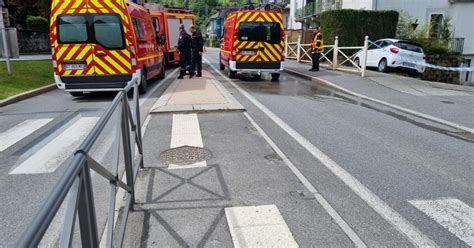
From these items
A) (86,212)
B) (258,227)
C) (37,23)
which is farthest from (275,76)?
(37,23)

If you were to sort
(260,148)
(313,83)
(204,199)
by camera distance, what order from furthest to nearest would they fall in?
(313,83) → (260,148) → (204,199)

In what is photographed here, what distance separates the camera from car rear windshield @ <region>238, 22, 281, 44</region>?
1467 centimetres

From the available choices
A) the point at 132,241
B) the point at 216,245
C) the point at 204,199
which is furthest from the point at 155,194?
the point at 216,245

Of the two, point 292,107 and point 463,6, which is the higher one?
point 463,6

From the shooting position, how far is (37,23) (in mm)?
32375

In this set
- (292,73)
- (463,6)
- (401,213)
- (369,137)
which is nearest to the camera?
(401,213)

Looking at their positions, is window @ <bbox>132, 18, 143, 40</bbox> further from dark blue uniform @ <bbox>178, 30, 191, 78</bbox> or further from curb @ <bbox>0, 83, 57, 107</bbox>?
curb @ <bbox>0, 83, 57, 107</bbox>

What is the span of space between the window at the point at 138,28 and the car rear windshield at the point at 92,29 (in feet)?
3.06

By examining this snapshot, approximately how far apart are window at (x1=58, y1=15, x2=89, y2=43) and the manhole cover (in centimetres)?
633

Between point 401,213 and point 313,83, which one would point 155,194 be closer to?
point 401,213

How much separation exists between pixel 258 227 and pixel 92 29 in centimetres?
899

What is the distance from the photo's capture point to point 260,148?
6211 mm

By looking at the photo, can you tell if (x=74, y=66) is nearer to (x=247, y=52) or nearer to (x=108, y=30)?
(x=108, y=30)

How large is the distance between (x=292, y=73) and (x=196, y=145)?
12.8m
